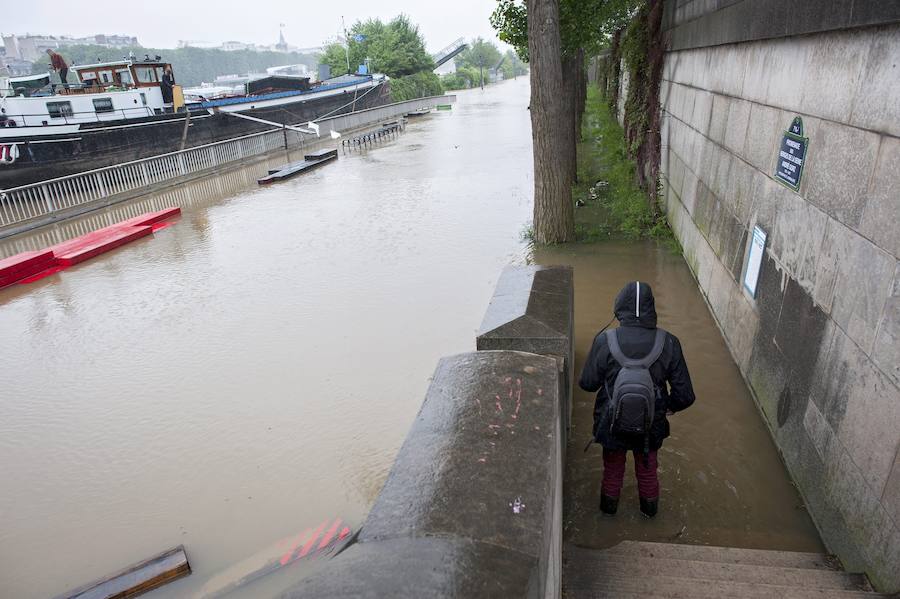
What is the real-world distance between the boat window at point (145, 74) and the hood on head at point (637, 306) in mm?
26470

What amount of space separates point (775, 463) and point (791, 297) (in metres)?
1.27

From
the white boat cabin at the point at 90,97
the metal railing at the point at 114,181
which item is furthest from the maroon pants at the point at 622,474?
the white boat cabin at the point at 90,97

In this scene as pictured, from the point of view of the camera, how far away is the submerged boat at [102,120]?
17.7 m

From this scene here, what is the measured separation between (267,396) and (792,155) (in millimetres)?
5302

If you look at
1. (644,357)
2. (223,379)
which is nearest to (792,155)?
(644,357)

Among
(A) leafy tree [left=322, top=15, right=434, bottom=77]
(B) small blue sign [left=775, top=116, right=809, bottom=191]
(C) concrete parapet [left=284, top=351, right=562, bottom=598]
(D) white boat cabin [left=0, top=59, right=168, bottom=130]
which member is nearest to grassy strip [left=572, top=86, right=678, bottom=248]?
(B) small blue sign [left=775, top=116, right=809, bottom=191]

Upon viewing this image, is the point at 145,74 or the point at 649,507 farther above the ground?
the point at 145,74

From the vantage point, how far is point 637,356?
3381 millimetres

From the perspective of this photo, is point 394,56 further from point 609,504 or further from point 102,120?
point 609,504

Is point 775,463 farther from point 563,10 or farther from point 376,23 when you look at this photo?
point 376,23

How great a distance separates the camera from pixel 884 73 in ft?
10.7

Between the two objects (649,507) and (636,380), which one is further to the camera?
(649,507)

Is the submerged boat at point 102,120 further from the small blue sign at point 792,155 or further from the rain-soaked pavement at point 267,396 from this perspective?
the small blue sign at point 792,155

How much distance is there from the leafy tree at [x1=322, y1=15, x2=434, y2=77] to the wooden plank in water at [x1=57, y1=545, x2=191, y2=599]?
58055 millimetres
